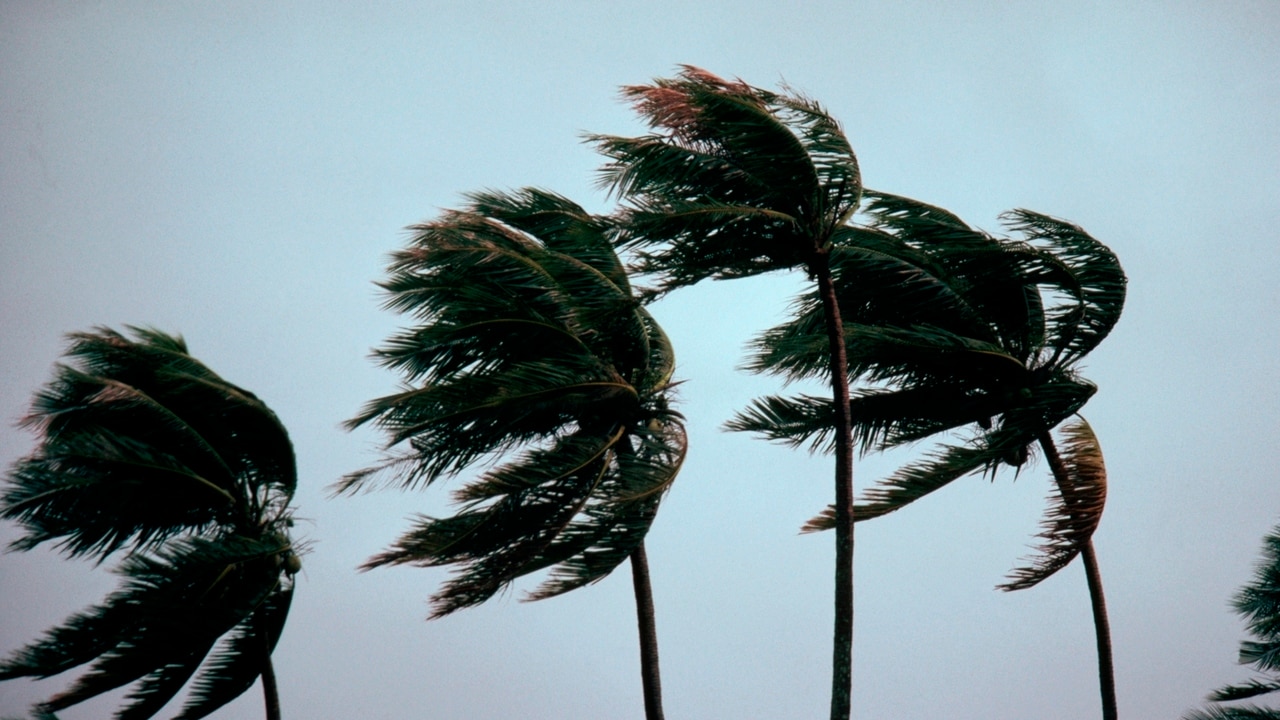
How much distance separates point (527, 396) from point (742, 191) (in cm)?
312

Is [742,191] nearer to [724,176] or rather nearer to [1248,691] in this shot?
[724,176]

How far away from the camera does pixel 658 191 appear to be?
13367 millimetres

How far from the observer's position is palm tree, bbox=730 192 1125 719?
14.7 metres

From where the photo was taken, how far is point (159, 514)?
633 inches

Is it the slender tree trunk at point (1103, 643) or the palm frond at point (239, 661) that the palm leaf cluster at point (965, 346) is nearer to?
the slender tree trunk at point (1103, 643)

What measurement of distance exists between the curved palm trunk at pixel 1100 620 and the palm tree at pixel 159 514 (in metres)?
9.25

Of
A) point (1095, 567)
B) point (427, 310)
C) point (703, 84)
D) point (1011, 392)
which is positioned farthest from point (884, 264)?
point (427, 310)

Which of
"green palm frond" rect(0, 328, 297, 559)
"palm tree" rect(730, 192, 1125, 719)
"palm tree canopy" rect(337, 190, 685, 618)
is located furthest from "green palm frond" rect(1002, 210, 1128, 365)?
"green palm frond" rect(0, 328, 297, 559)

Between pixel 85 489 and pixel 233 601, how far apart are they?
220 cm

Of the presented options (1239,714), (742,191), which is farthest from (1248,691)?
(742,191)

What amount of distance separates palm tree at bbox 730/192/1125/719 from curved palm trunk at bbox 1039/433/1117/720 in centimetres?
2

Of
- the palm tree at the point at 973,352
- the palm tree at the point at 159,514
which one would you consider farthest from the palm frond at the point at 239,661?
the palm tree at the point at 973,352

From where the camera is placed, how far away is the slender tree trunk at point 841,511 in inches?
531

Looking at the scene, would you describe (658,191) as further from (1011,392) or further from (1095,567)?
(1095,567)
